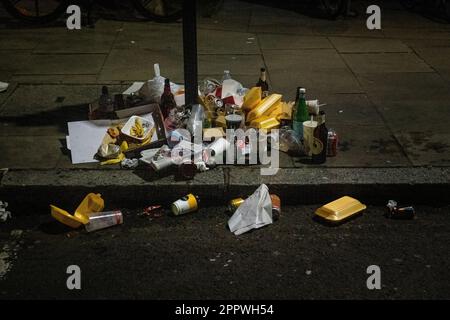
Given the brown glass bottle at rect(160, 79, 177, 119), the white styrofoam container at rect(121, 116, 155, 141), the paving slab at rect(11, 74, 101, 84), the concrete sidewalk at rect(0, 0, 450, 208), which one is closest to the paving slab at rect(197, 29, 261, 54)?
the concrete sidewalk at rect(0, 0, 450, 208)

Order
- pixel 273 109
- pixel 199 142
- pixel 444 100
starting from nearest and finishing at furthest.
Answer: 1. pixel 199 142
2. pixel 273 109
3. pixel 444 100

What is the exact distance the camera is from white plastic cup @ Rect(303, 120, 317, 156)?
5078mm

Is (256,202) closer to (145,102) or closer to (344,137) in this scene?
(344,137)

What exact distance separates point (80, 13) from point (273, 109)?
4.88 m

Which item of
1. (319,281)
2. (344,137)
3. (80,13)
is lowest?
(319,281)

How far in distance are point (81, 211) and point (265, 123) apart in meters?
1.88

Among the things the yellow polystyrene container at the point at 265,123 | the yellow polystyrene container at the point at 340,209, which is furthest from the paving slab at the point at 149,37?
the yellow polystyrene container at the point at 340,209

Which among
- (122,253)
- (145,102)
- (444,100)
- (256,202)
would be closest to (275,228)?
(256,202)

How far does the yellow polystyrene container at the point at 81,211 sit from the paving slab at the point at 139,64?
8.50 ft

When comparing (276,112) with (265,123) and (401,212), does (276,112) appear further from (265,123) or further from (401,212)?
(401,212)

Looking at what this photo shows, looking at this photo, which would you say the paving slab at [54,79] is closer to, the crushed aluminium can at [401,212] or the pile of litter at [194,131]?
the pile of litter at [194,131]

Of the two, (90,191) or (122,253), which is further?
(90,191)

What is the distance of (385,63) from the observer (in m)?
7.55

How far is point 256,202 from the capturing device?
14.7ft
